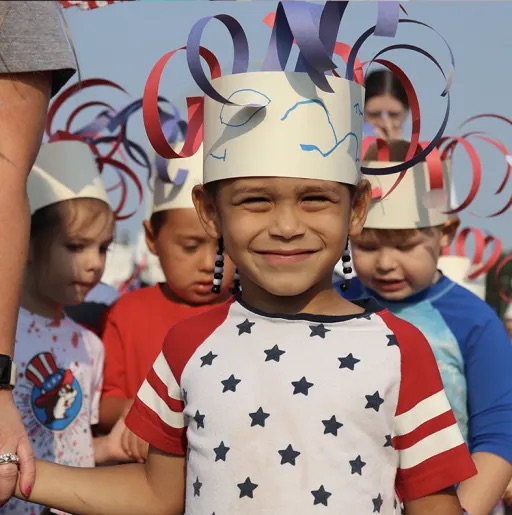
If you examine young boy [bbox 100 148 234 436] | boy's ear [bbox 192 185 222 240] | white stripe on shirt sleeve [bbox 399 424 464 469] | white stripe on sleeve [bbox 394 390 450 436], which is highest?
boy's ear [bbox 192 185 222 240]

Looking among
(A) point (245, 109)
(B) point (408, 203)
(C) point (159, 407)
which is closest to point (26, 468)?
(C) point (159, 407)

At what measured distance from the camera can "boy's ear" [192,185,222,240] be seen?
3020 millimetres

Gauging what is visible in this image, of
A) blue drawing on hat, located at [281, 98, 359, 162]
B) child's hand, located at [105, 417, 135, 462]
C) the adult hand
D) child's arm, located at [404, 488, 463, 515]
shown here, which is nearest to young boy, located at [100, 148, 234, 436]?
child's hand, located at [105, 417, 135, 462]

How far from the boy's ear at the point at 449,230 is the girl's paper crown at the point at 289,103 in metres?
1.61

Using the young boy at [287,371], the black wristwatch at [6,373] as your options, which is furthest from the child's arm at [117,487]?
the black wristwatch at [6,373]

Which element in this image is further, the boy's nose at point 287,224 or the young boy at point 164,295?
the young boy at point 164,295

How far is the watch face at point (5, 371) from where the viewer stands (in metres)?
2.92

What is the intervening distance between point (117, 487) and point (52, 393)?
1.34 meters

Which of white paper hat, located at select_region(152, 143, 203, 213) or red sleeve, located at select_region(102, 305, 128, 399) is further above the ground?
white paper hat, located at select_region(152, 143, 203, 213)

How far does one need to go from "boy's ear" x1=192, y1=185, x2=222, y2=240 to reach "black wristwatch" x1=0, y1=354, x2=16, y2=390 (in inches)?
24.7

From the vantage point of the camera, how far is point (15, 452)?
2.87 m

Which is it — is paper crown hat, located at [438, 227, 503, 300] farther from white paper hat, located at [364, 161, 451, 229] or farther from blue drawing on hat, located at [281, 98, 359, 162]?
blue drawing on hat, located at [281, 98, 359, 162]

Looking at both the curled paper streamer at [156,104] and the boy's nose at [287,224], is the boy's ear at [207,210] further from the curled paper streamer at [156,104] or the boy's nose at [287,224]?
the boy's nose at [287,224]

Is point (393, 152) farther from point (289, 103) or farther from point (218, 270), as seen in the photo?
point (289, 103)
